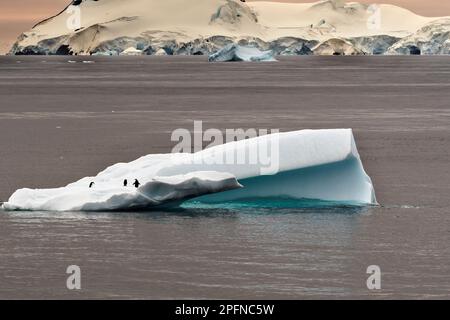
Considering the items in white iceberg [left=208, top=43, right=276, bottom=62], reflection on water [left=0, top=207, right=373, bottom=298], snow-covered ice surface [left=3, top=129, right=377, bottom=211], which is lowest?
reflection on water [left=0, top=207, right=373, bottom=298]

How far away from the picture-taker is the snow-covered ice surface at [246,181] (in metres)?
21.1

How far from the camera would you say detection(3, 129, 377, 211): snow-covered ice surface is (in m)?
21.1

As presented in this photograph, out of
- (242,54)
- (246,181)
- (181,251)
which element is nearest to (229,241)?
(181,251)

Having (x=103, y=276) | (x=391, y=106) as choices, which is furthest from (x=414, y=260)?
(x=391, y=106)

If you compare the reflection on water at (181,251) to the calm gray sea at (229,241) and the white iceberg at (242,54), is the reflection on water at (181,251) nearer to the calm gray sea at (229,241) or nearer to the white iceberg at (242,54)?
the calm gray sea at (229,241)

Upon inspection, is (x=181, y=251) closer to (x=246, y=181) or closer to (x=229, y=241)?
(x=229, y=241)

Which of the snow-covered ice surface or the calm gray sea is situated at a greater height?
the snow-covered ice surface

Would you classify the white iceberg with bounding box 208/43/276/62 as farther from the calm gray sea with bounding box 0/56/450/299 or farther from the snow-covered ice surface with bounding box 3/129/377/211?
the snow-covered ice surface with bounding box 3/129/377/211

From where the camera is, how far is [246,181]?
71.3 ft

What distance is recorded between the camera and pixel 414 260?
1722 centimetres

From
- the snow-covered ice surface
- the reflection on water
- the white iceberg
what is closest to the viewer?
the reflection on water

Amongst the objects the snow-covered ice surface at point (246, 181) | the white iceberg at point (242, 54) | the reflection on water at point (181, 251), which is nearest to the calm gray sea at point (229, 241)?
the reflection on water at point (181, 251)

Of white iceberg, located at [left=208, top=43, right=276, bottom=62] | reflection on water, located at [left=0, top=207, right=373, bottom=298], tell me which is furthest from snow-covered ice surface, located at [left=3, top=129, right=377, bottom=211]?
white iceberg, located at [left=208, top=43, right=276, bottom=62]
